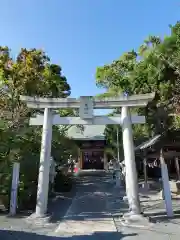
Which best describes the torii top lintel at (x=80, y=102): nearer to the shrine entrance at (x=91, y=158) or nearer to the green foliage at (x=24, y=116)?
the green foliage at (x=24, y=116)

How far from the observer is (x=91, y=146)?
3052 centimetres

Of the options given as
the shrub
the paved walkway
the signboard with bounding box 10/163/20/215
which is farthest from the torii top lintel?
the shrub

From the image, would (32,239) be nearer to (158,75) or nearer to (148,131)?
(158,75)

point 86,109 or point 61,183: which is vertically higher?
point 86,109

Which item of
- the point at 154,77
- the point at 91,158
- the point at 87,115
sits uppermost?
the point at 154,77

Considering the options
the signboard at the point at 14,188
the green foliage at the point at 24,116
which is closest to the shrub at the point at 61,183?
the green foliage at the point at 24,116

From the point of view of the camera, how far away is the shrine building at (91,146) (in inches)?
1142

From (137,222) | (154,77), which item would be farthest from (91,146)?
(137,222)

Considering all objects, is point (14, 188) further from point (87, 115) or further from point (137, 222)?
point (137, 222)

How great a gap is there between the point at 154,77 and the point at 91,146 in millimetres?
18736

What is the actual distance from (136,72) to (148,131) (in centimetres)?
456

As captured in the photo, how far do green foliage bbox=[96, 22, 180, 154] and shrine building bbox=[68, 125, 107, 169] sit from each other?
1143 centimetres

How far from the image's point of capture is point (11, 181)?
961cm

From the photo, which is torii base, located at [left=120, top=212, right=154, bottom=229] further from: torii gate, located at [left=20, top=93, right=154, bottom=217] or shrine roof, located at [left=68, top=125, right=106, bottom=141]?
shrine roof, located at [left=68, top=125, right=106, bottom=141]
